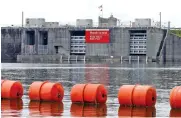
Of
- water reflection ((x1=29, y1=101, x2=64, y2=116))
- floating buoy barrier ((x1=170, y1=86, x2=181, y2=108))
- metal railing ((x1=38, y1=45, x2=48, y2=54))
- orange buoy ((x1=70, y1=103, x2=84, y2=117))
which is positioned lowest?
orange buoy ((x1=70, y1=103, x2=84, y2=117))

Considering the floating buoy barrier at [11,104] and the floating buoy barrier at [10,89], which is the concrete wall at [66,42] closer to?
the floating buoy barrier at [10,89]

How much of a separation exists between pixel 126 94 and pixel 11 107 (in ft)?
19.3

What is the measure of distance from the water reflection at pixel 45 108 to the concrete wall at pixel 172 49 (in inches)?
5349

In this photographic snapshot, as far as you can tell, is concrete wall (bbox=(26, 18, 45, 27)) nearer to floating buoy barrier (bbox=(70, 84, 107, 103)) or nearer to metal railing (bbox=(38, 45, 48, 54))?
metal railing (bbox=(38, 45, 48, 54))

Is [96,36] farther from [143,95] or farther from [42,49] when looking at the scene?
[143,95]

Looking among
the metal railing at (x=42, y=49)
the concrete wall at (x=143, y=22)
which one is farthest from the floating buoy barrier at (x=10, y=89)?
the metal railing at (x=42, y=49)

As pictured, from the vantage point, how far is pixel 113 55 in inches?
6447

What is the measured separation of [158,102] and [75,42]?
136837 millimetres

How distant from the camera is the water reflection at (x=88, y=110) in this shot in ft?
87.4

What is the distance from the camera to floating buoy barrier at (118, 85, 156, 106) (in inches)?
1147

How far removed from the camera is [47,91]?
3148 cm

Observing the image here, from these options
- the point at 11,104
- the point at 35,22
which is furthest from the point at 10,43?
the point at 11,104

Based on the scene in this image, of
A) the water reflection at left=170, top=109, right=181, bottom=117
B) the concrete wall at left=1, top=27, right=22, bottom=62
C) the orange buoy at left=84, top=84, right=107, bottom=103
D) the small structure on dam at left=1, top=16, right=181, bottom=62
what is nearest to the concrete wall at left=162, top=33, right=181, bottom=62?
the small structure on dam at left=1, top=16, right=181, bottom=62

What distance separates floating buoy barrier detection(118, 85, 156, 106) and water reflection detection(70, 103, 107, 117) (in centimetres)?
122
